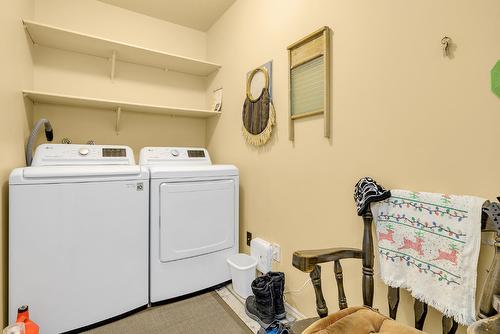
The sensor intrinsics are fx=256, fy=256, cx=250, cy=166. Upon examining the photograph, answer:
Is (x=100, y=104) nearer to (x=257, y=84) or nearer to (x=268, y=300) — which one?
(x=257, y=84)

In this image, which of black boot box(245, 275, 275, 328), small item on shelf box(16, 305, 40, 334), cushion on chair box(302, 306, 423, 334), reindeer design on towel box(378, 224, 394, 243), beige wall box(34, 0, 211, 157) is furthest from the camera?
beige wall box(34, 0, 211, 157)

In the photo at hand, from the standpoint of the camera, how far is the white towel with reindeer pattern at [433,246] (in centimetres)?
84

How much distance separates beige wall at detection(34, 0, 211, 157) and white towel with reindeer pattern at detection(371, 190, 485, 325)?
7.04 ft

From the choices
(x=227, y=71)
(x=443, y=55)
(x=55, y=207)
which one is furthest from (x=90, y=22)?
(x=443, y=55)

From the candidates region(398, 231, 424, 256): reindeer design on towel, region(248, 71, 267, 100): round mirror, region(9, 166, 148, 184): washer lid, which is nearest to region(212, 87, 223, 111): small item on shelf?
region(248, 71, 267, 100): round mirror

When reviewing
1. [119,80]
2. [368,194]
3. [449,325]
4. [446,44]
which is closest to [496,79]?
[446,44]

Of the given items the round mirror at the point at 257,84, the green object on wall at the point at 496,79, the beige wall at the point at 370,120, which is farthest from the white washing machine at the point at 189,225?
the green object on wall at the point at 496,79

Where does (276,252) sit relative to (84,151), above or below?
below

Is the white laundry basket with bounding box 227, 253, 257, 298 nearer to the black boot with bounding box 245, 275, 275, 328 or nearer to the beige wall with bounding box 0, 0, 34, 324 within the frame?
the black boot with bounding box 245, 275, 275, 328

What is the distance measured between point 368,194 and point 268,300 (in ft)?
3.18

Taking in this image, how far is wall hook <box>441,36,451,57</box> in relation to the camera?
956 millimetres

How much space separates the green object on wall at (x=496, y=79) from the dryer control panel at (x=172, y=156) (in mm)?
1974

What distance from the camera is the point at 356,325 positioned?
866 mm

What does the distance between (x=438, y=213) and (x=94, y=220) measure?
1774 millimetres
